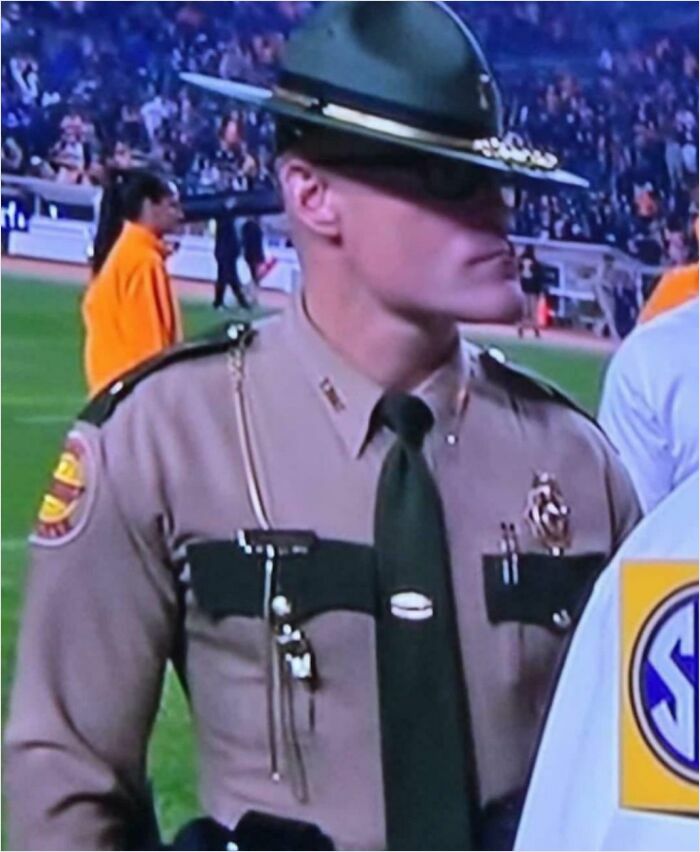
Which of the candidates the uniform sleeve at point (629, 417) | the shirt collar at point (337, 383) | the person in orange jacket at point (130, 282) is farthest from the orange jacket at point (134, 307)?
the uniform sleeve at point (629, 417)

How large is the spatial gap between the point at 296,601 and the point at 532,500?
0.71ft

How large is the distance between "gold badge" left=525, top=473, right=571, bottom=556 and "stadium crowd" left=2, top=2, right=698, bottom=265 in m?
0.21

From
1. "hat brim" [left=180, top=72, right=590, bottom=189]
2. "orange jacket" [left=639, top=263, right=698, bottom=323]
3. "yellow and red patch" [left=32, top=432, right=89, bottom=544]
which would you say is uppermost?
"hat brim" [left=180, top=72, right=590, bottom=189]

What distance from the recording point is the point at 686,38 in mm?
1548

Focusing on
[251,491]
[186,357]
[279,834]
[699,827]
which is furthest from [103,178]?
[699,827]

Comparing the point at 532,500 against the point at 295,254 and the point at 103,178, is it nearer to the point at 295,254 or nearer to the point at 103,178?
the point at 295,254

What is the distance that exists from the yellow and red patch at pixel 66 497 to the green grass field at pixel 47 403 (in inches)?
0.5

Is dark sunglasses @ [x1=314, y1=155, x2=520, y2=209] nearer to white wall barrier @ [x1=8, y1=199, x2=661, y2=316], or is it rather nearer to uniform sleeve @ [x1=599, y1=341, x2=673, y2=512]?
white wall barrier @ [x1=8, y1=199, x2=661, y2=316]

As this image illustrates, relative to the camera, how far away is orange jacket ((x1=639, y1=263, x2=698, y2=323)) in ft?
5.08

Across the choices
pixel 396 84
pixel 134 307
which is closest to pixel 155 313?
pixel 134 307

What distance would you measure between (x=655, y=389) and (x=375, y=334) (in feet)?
0.81

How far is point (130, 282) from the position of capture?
60.8 inches

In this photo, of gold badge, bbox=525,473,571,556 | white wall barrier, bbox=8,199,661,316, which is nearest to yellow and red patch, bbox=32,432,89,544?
white wall barrier, bbox=8,199,661,316

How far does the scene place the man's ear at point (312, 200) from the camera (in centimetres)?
150
